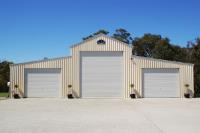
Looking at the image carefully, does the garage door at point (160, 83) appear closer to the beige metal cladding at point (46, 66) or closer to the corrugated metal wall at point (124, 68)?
the corrugated metal wall at point (124, 68)

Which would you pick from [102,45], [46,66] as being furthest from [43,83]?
[102,45]

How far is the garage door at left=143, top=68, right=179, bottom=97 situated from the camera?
30.6 metres

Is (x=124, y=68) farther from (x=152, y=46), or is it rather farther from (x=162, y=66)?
(x=152, y=46)

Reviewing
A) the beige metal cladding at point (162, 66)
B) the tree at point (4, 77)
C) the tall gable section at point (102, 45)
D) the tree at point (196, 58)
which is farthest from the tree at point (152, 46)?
the tall gable section at point (102, 45)

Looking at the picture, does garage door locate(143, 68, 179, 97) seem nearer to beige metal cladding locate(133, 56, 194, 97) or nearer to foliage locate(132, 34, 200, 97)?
beige metal cladding locate(133, 56, 194, 97)

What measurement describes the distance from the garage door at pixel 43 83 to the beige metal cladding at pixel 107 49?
4.93ft

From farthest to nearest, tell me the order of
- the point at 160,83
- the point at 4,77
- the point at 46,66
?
the point at 4,77 < the point at 46,66 < the point at 160,83

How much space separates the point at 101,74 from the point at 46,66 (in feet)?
15.2

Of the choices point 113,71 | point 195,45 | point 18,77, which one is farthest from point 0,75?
point 195,45

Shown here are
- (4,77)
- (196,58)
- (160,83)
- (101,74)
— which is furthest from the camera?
(4,77)

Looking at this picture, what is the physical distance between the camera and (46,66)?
31.0 m

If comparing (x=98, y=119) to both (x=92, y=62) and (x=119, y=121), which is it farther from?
(x=92, y=62)

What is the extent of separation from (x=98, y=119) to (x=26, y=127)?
3162mm

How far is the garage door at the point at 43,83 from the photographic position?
101ft
